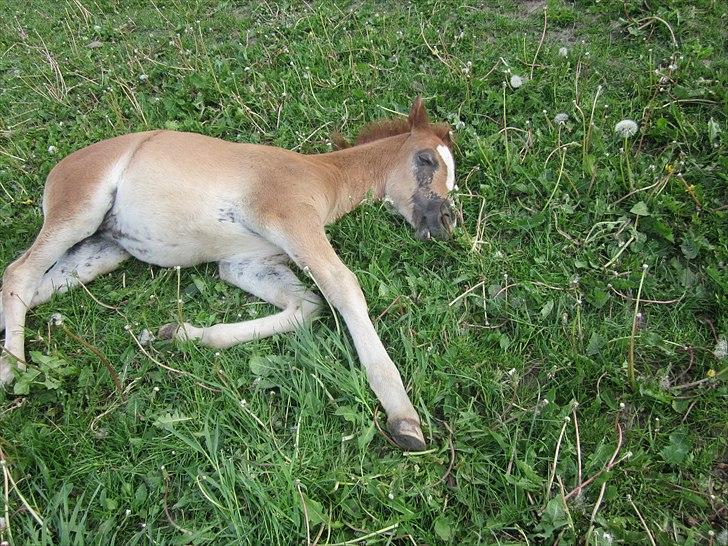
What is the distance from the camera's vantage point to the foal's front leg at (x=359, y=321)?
2.61 metres

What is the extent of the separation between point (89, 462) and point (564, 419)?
7.29 ft

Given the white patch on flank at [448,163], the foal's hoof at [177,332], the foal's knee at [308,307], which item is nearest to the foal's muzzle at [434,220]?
the white patch on flank at [448,163]

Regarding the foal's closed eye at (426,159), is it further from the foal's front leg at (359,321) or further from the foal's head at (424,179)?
the foal's front leg at (359,321)

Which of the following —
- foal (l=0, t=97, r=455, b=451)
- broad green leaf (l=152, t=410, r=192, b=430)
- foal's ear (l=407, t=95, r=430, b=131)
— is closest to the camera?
broad green leaf (l=152, t=410, r=192, b=430)

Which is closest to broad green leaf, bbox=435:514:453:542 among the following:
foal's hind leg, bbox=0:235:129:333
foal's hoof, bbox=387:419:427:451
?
foal's hoof, bbox=387:419:427:451

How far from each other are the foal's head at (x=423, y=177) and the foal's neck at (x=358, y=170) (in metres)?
0.05

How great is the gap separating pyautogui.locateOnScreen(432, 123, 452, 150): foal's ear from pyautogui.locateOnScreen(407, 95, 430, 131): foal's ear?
80mm

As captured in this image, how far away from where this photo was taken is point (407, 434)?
2.55 metres

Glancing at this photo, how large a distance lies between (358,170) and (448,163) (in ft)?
2.21

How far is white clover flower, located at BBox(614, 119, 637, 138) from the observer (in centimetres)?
403

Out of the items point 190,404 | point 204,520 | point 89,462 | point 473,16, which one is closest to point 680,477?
point 204,520

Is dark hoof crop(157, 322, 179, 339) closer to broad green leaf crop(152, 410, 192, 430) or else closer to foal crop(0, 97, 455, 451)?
foal crop(0, 97, 455, 451)

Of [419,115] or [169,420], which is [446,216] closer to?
[419,115]

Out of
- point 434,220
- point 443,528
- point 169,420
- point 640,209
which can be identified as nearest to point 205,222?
point 169,420
